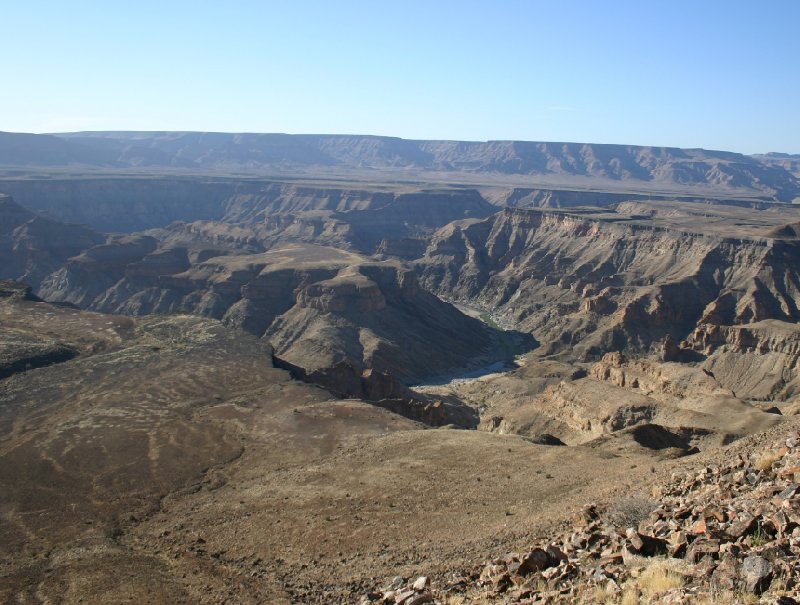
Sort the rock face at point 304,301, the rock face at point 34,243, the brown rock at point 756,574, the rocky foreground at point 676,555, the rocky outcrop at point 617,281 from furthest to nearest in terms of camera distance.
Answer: the rock face at point 34,243
the rocky outcrop at point 617,281
the rock face at point 304,301
the rocky foreground at point 676,555
the brown rock at point 756,574

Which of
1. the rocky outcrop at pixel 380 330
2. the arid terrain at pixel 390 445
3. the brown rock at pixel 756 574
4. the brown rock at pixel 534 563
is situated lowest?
the rocky outcrop at pixel 380 330

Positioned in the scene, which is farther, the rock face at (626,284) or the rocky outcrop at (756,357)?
the rock face at (626,284)

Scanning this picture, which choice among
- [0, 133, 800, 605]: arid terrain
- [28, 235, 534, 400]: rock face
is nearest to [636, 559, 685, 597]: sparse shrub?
[0, 133, 800, 605]: arid terrain

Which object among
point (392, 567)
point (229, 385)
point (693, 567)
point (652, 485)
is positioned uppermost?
point (693, 567)

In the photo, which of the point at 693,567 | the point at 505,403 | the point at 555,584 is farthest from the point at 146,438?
the point at 505,403

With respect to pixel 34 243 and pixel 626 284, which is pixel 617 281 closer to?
pixel 626 284

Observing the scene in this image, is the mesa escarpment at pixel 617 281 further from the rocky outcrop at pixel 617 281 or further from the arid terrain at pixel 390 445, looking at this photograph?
the arid terrain at pixel 390 445

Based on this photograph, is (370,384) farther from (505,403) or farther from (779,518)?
(779,518)

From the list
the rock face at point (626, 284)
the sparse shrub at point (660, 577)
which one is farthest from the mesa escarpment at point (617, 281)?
the sparse shrub at point (660, 577)
